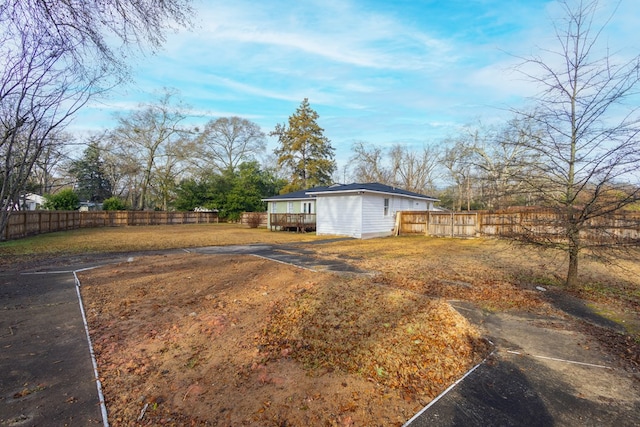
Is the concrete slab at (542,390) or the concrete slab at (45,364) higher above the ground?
the concrete slab at (542,390)

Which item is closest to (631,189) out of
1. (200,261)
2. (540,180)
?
(540,180)

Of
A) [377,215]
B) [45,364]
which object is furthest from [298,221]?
[45,364]

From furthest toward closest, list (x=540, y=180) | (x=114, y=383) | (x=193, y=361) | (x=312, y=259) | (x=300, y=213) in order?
(x=300, y=213) → (x=312, y=259) → (x=540, y=180) → (x=193, y=361) → (x=114, y=383)

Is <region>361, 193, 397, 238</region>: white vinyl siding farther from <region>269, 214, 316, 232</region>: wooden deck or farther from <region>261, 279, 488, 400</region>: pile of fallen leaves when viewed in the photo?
<region>261, 279, 488, 400</region>: pile of fallen leaves

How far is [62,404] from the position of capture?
8.38 ft

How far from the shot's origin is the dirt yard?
2.51 m

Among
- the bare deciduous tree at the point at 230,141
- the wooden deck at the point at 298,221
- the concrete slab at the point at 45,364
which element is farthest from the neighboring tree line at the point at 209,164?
the concrete slab at the point at 45,364

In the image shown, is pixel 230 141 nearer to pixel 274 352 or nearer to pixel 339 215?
pixel 339 215

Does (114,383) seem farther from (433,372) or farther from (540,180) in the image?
(540,180)

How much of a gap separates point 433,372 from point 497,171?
4597 millimetres

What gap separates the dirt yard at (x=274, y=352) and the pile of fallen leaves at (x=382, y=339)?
1 centimetres

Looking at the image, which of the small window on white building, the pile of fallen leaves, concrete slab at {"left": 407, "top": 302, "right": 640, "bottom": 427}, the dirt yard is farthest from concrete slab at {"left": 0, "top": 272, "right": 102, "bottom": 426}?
the small window on white building

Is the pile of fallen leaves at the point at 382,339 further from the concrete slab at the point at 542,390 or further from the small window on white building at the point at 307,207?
the small window on white building at the point at 307,207

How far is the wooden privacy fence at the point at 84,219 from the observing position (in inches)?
608
